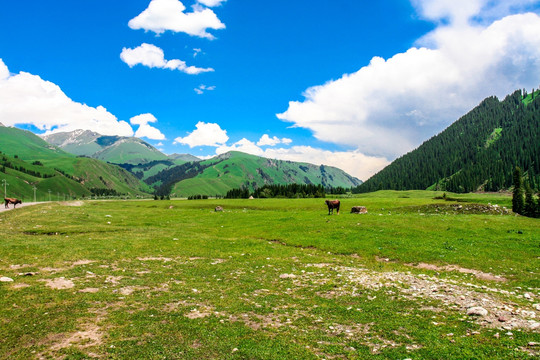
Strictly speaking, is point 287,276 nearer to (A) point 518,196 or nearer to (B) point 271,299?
(B) point 271,299

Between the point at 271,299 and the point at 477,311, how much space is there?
920cm

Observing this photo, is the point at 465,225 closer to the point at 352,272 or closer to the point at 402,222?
the point at 402,222

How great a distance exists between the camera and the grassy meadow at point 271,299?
9156mm

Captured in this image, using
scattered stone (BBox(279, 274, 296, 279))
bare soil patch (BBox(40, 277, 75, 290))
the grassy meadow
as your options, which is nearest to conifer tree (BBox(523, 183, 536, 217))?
the grassy meadow

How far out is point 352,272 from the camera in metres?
19.3

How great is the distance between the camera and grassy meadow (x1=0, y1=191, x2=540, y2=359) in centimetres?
916

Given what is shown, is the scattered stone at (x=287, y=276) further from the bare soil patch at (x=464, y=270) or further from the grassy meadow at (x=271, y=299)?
the bare soil patch at (x=464, y=270)

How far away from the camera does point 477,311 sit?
11.6m

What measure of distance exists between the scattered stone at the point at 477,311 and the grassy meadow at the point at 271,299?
0.77 feet

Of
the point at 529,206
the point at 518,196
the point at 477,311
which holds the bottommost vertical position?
the point at 477,311

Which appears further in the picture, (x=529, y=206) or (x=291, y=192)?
(x=291, y=192)

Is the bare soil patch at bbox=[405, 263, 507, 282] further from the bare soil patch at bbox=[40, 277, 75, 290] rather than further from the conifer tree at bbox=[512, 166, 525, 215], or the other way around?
the conifer tree at bbox=[512, 166, 525, 215]

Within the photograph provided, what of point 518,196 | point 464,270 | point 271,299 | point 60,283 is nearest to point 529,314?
point 464,270

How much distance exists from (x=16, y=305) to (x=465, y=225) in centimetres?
4276
